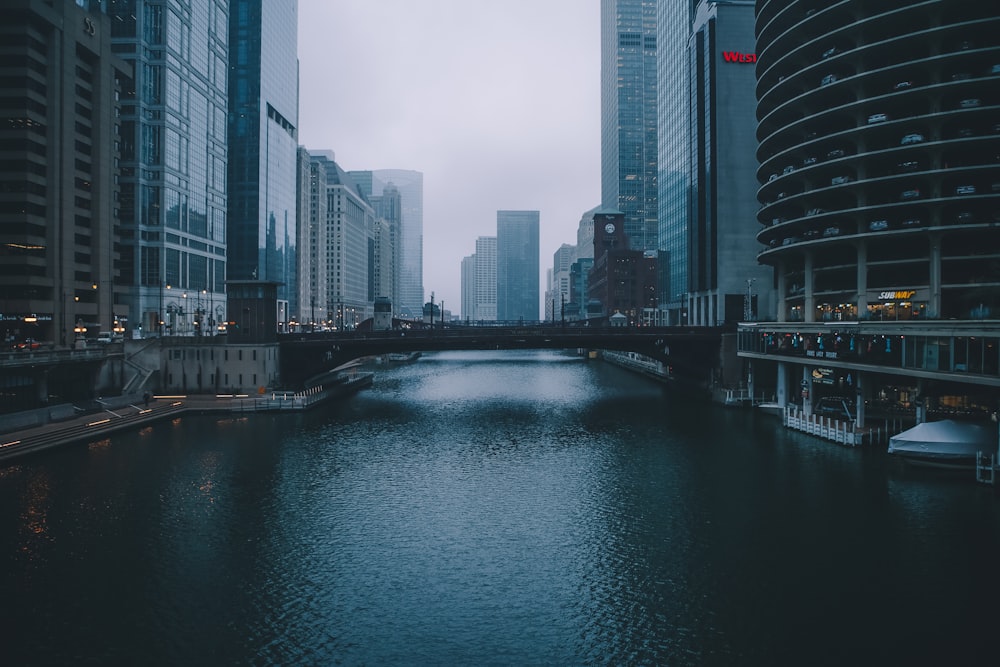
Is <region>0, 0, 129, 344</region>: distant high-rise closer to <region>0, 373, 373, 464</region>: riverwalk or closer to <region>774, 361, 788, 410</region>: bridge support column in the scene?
<region>0, 373, 373, 464</region>: riverwalk

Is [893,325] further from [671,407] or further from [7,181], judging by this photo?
[7,181]

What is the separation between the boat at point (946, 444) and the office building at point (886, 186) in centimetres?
687

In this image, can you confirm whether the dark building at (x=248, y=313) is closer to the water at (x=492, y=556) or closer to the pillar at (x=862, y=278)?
the water at (x=492, y=556)

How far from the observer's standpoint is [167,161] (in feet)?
441

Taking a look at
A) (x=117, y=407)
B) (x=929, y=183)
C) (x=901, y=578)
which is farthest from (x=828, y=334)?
(x=117, y=407)

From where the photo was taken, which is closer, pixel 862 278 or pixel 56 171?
pixel 862 278

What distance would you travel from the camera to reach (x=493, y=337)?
9188 cm

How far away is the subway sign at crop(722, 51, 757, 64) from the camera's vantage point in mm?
121000

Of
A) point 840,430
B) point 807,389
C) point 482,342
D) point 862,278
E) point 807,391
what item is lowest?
point 840,430

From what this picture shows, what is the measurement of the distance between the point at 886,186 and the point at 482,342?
54.1 metres

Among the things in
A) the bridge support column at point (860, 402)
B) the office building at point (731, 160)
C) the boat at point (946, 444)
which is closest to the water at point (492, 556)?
the boat at point (946, 444)

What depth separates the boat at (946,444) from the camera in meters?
44.2

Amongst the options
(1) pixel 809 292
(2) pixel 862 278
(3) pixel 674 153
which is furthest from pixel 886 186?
(3) pixel 674 153

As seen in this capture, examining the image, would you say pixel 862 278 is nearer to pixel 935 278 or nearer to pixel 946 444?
pixel 935 278
